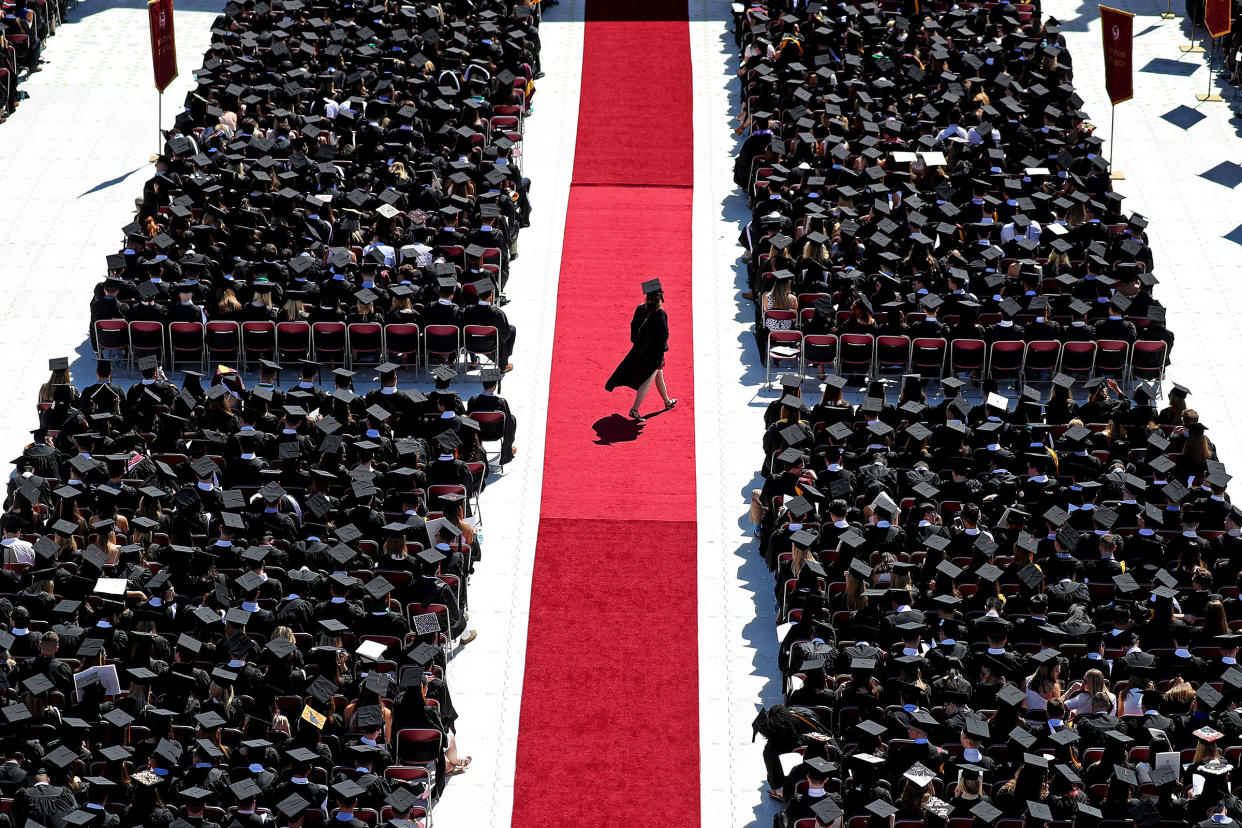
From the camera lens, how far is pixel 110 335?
2017 centimetres

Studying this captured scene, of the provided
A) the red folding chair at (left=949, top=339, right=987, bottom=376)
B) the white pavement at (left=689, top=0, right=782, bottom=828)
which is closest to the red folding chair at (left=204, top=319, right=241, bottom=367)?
the white pavement at (left=689, top=0, right=782, bottom=828)

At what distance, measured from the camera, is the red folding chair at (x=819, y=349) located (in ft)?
65.6

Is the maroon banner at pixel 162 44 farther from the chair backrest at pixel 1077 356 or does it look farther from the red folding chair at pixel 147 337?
the chair backrest at pixel 1077 356

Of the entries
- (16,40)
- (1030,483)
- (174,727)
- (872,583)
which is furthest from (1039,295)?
(16,40)

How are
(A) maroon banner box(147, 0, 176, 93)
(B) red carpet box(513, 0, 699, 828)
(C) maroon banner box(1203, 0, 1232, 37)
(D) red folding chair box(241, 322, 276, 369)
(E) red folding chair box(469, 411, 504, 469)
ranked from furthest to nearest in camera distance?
1. (C) maroon banner box(1203, 0, 1232, 37)
2. (A) maroon banner box(147, 0, 176, 93)
3. (D) red folding chair box(241, 322, 276, 369)
4. (E) red folding chair box(469, 411, 504, 469)
5. (B) red carpet box(513, 0, 699, 828)

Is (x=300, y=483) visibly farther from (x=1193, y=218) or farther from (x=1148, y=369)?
(x=1193, y=218)

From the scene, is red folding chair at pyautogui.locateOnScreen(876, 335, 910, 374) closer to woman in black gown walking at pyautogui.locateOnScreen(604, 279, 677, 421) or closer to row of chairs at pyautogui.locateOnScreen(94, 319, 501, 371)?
woman in black gown walking at pyautogui.locateOnScreen(604, 279, 677, 421)

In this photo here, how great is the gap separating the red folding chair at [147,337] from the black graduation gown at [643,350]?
4.80 meters

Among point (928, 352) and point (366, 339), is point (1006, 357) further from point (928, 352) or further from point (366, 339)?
point (366, 339)

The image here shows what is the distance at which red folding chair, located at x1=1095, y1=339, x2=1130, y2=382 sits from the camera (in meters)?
20.0

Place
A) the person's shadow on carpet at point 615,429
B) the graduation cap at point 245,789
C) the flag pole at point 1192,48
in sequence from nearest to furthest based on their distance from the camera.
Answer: the graduation cap at point 245,789 → the person's shadow on carpet at point 615,429 → the flag pole at point 1192,48

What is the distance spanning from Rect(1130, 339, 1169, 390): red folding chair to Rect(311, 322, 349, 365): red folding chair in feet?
27.4

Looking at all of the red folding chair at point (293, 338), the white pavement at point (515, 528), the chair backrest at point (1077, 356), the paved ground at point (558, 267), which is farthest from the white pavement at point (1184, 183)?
the red folding chair at point (293, 338)

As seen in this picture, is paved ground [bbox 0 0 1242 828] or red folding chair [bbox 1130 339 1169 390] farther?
red folding chair [bbox 1130 339 1169 390]
